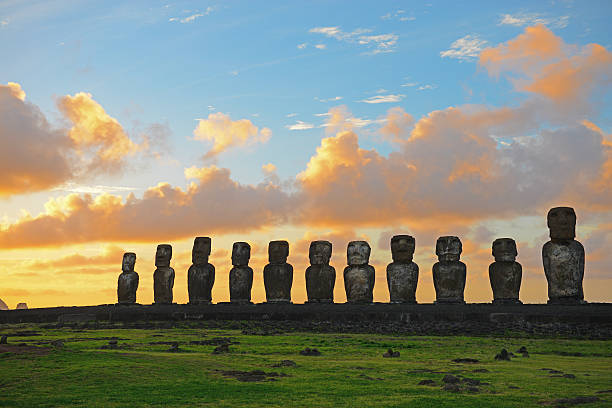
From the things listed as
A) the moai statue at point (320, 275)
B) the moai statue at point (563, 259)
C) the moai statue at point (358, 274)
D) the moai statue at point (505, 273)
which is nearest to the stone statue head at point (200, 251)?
the moai statue at point (320, 275)

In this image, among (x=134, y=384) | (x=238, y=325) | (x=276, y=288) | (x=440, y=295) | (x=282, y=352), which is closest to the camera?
(x=134, y=384)

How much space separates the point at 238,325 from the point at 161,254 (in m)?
9.57

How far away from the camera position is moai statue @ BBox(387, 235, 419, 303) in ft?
85.1

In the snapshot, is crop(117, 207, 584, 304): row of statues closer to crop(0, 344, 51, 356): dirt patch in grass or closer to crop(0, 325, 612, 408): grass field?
crop(0, 325, 612, 408): grass field

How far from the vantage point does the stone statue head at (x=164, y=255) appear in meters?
32.0

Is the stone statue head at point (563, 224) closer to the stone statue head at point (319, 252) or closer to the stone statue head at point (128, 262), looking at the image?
the stone statue head at point (319, 252)

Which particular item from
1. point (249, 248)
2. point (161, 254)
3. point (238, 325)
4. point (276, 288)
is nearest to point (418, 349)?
point (238, 325)

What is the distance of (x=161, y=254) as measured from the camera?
32062 millimetres

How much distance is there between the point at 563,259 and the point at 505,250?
2.27 m

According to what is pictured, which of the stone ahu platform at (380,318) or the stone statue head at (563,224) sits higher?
the stone statue head at (563,224)

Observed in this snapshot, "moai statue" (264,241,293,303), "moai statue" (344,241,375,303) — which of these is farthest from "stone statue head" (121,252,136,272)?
"moai statue" (344,241,375,303)

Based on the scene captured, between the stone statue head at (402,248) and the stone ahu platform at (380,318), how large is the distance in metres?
2.11

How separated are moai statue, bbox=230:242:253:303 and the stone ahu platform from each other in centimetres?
86

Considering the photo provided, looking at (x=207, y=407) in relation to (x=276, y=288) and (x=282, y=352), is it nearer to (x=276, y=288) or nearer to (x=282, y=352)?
(x=282, y=352)
